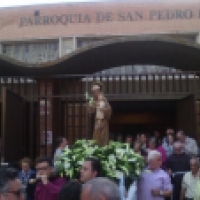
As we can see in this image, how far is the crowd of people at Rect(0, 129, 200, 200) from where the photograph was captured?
2693mm

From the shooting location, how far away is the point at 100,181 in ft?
8.63

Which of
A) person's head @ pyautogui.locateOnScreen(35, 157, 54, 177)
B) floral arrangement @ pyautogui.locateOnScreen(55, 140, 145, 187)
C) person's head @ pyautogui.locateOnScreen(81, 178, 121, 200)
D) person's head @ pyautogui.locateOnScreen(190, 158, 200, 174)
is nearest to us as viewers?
person's head @ pyautogui.locateOnScreen(81, 178, 121, 200)

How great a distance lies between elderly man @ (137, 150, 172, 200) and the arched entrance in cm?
521

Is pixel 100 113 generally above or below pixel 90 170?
above

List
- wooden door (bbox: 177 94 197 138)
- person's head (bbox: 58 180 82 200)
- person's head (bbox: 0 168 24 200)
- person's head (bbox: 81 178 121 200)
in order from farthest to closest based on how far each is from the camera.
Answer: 1. wooden door (bbox: 177 94 197 138)
2. person's head (bbox: 58 180 82 200)
3. person's head (bbox: 0 168 24 200)
4. person's head (bbox: 81 178 121 200)

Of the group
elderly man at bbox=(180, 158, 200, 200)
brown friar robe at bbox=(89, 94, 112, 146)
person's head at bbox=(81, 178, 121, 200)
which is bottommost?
elderly man at bbox=(180, 158, 200, 200)

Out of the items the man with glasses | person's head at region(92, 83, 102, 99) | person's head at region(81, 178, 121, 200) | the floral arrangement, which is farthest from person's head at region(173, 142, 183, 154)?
person's head at region(81, 178, 121, 200)

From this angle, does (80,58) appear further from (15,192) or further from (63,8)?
(15,192)

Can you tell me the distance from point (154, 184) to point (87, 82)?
614 cm

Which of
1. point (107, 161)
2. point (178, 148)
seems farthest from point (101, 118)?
point (107, 161)

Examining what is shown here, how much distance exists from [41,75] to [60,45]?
3479mm

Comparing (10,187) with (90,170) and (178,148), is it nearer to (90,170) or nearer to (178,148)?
(90,170)

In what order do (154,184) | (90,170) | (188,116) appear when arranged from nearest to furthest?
(90,170) → (154,184) → (188,116)

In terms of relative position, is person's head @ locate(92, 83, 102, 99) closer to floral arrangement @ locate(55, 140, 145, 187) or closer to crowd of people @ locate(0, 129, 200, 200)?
crowd of people @ locate(0, 129, 200, 200)
